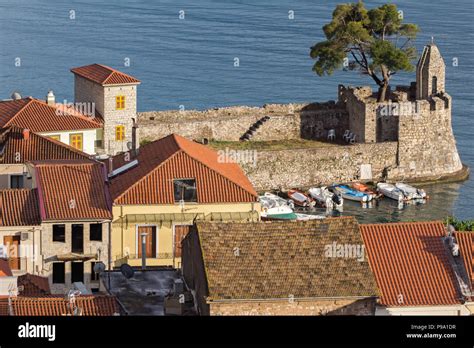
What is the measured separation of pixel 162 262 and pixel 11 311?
17.2 m

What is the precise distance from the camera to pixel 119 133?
5881cm

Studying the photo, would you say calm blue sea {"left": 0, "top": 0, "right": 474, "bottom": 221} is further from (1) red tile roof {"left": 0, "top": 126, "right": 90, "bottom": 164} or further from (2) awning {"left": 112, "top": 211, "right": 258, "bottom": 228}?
(2) awning {"left": 112, "top": 211, "right": 258, "bottom": 228}

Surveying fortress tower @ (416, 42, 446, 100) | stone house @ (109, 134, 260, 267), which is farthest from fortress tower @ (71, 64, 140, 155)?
stone house @ (109, 134, 260, 267)

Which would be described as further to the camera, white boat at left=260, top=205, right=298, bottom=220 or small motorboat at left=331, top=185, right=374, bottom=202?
small motorboat at left=331, top=185, right=374, bottom=202

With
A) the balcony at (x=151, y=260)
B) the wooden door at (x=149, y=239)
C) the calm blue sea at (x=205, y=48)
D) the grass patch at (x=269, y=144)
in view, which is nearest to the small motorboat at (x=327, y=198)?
the grass patch at (x=269, y=144)

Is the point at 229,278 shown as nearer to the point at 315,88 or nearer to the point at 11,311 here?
the point at 11,311

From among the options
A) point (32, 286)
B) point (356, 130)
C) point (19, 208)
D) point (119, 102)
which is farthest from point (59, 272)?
point (356, 130)

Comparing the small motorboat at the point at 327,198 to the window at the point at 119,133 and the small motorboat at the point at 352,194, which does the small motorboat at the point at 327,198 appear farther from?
the window at the point at 119,133

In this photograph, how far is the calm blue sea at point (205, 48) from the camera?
92.9 m

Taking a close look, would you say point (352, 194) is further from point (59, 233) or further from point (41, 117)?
point (59, 233)

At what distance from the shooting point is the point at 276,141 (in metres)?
66.6

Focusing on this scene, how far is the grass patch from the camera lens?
63.5 meters

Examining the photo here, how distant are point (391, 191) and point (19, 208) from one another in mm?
30318

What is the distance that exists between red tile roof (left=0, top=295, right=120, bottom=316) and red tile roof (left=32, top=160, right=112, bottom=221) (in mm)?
14385
